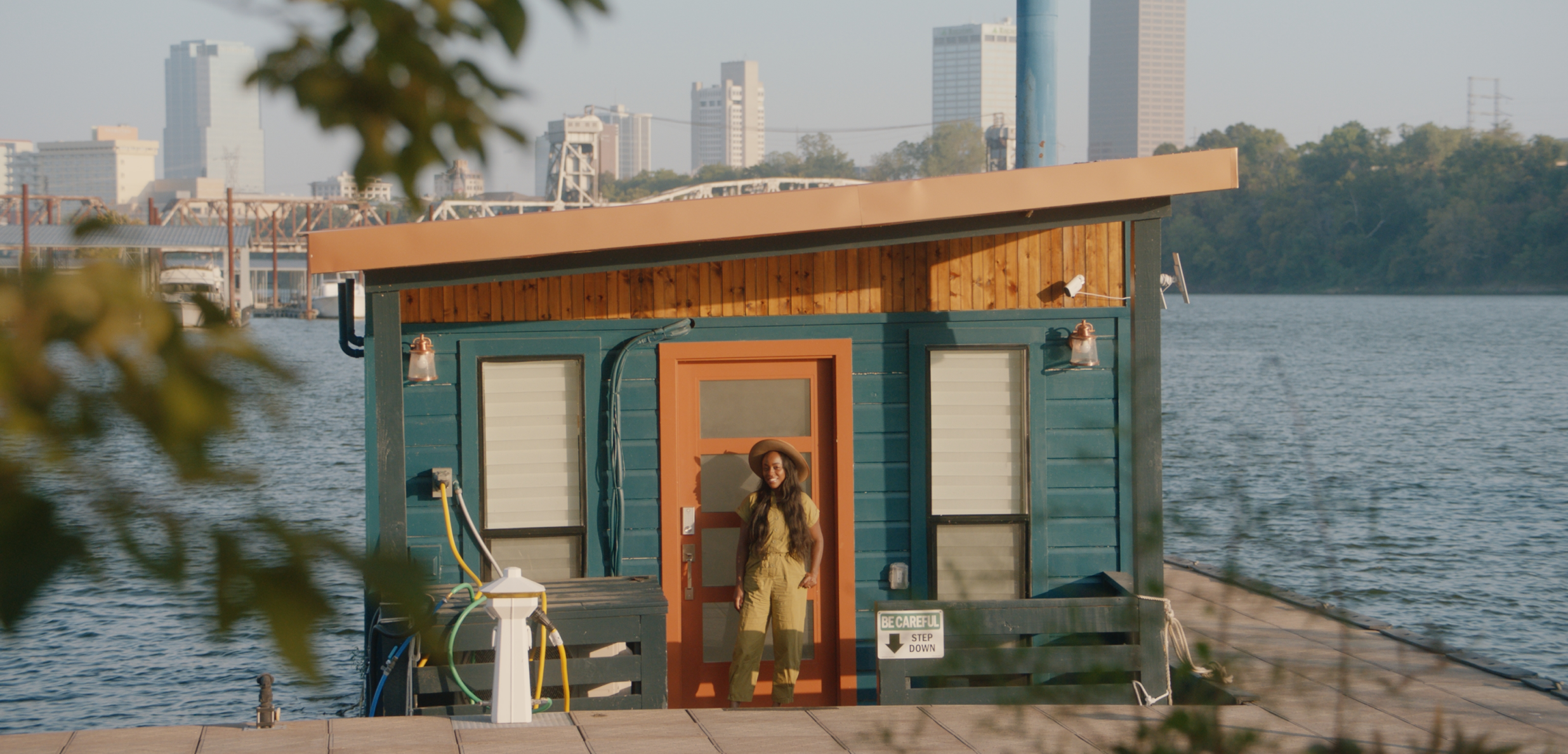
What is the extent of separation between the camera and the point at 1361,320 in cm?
7438

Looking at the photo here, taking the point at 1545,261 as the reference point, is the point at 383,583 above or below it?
below

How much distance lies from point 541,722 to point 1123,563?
2.91 m

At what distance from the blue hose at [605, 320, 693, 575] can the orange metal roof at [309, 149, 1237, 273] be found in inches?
22.2

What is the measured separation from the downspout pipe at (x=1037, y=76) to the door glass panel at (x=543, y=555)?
727 centimetres

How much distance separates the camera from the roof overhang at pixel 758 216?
18.8ft

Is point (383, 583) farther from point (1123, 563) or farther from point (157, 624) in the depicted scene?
point (157, 624)

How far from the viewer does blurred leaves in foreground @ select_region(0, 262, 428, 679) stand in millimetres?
961

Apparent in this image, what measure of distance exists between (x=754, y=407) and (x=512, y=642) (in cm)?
171

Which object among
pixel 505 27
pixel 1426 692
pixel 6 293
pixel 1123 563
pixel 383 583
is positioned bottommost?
pixel 1426 692

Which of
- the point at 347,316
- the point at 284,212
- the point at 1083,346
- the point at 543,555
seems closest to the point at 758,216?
the point at 1083,346

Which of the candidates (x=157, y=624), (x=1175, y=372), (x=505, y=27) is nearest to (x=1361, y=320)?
(x=1175, y=372)

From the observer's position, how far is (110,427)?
99 cm

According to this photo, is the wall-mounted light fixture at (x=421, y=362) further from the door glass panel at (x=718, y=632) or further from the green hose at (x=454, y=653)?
the door glass panel at (x=718, y=632)

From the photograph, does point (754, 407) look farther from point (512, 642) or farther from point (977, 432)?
point (512, 642)
